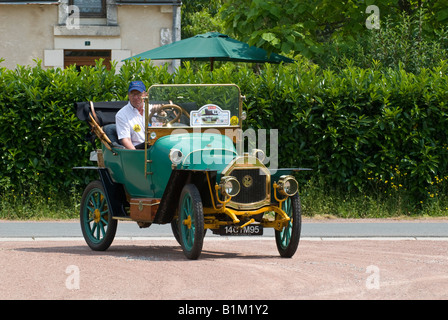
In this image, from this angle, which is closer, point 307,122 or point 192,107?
point 192,107

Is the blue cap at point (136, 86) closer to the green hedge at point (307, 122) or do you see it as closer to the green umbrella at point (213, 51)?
the green hedge at point (307, 122)

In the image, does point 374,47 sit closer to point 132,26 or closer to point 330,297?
point 132,26

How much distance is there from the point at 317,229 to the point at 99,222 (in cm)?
350

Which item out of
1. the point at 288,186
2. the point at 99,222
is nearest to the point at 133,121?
the point at 99,222

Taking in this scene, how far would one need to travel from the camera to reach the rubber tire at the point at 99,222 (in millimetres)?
11406

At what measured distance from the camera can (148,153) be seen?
11023 millimetres

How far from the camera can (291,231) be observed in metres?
10.5

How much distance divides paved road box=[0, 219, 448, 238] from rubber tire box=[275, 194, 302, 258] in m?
2.11

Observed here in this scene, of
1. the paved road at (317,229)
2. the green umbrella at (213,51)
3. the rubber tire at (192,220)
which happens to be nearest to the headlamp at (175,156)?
the rubber tire at (192,220)

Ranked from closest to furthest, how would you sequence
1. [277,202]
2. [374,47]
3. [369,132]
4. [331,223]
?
[277,202] → [331,223] → [369,132] → [374,47]

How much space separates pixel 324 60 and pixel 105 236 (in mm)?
8747

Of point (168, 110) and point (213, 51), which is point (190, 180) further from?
point (213, 51)

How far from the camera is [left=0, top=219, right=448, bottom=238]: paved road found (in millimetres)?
13023

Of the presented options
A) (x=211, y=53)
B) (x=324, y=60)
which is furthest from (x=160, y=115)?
(x=324, y=60)
